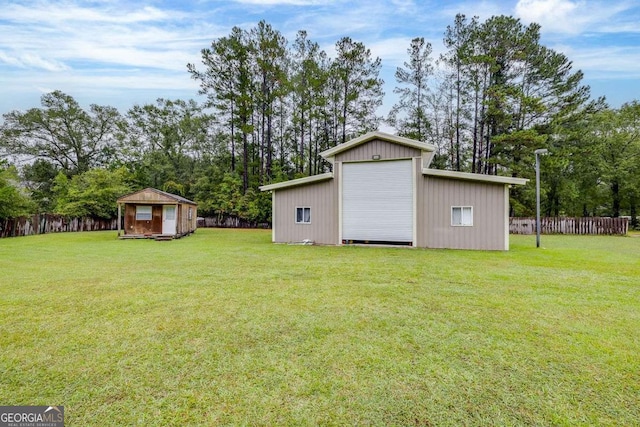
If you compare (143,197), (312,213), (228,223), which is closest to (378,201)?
(312,213)

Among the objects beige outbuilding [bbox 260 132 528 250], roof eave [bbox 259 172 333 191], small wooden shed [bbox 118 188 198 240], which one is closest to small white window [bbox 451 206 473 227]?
beige outbuilding [bbox 260 132 528 250]

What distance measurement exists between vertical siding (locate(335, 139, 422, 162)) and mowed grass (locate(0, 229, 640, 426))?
265 inches

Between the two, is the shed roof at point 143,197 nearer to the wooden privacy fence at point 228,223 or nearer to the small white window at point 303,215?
the small white window at point 303,215

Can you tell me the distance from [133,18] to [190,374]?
13182 mm

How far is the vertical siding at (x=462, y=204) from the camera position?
10.6 metres

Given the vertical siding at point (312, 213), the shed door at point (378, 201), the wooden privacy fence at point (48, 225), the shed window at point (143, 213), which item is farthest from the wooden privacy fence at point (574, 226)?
the wooden privacy fence at point (48, 225)

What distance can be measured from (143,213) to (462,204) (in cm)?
1549

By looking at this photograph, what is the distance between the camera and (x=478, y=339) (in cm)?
311

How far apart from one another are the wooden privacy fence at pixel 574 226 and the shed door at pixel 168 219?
20.2m

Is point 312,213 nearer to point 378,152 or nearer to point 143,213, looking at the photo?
point 378,152

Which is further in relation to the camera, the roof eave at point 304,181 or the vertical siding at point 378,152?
the roof eave at point 304,181

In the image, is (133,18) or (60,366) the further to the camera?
(133,18)

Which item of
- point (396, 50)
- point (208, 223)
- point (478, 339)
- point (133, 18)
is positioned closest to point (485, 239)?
point (478, 339)

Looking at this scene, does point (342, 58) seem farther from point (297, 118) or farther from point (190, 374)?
point (190, 374)
